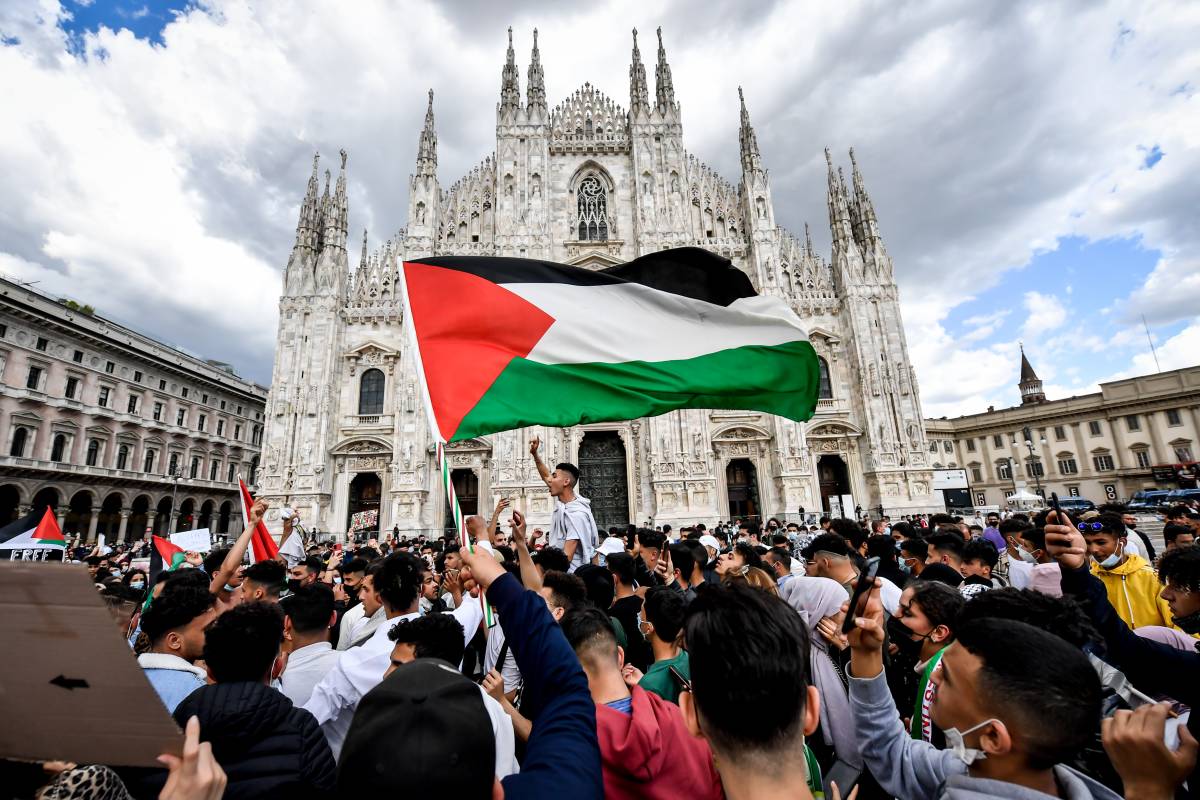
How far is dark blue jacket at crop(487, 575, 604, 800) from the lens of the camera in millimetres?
1345

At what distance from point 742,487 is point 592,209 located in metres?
14.6

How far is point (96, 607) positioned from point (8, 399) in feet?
121

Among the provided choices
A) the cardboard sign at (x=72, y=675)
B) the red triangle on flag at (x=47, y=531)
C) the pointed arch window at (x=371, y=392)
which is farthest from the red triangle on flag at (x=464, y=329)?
the pointed arch window at (x=371, y=392)

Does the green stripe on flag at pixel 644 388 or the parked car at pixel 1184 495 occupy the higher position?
the green stripe on flag at pixel 644 388

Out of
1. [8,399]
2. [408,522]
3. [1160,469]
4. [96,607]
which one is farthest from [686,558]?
[1160,469]

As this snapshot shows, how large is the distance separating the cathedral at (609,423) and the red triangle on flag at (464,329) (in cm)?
1628

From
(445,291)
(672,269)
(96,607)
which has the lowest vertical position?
(96,607)

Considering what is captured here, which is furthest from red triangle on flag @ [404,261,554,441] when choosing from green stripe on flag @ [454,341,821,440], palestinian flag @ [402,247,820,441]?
green stripe on flag @ [454,341,821,440]

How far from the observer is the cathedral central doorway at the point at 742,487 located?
22.4m

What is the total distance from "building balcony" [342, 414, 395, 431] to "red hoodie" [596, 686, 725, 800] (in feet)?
72.1

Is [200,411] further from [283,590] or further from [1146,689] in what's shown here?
[1146,689]

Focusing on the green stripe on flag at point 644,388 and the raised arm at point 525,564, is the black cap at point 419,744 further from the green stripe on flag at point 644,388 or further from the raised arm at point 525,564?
the green stripe on flag at point 644,388

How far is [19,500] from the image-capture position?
1014 inches

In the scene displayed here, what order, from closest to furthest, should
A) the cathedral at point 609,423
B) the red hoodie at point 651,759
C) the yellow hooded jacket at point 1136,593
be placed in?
the red hoodie at point 651,759
the yellow hooded jacket at point 1136,593
the cathedral at point 609,423
